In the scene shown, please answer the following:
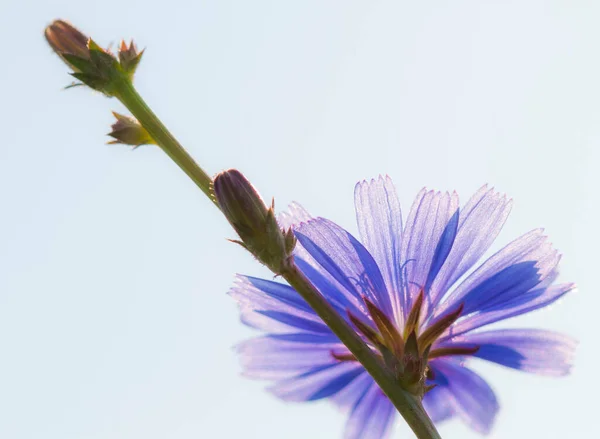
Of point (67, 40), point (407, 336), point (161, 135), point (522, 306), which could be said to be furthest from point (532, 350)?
point (67, 40)

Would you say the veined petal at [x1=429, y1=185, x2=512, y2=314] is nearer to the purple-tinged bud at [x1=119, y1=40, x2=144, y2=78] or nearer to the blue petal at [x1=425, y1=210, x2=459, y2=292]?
the blue petal at [x1=425, y1=210, x2=459, y2=292]

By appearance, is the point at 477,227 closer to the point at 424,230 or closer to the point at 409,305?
the point at 424,230

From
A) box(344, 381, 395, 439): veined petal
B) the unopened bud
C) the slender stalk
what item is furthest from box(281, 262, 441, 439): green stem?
the unopened bud

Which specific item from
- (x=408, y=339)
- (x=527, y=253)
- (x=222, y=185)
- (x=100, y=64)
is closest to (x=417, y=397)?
(x=408, y=339)

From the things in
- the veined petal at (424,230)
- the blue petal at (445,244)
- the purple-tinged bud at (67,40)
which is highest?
the purple-tinged bud at (67,40)

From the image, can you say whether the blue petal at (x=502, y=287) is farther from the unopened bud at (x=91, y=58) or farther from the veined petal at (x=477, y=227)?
the unopened bud at (x=91, y=58)

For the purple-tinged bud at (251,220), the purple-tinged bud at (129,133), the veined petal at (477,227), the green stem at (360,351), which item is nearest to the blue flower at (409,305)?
the veined petal at (477,227)

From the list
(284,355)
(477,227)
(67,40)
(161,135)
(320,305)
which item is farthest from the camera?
(284,355)

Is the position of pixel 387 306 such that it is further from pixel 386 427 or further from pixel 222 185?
pixel 222 185
